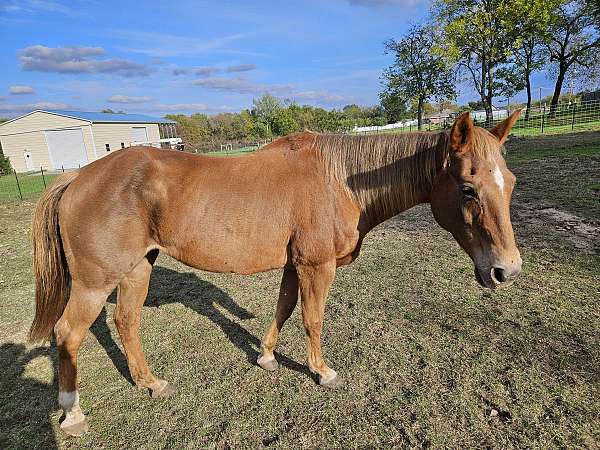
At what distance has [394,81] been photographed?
40.4m

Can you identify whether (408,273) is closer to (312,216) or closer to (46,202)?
(312,216)

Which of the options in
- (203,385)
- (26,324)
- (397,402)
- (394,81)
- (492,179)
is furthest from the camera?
(394,81)

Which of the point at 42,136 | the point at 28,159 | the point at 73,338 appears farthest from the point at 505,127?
the point at 28,159

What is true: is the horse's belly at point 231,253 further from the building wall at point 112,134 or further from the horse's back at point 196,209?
the building wall at point 112,134

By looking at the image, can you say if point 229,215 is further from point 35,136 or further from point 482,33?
point 35,136

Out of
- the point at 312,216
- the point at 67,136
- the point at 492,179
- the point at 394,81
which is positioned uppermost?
the point at 394,81

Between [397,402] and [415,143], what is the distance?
2.09m

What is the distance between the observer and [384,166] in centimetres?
277

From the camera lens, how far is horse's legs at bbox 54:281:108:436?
8.41 feet

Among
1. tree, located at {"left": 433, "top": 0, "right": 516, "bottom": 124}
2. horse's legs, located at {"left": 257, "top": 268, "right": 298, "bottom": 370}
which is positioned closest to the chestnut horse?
horse's legs, located at {"left": 257, "top": 268, "right": 298, "bottom": 370}

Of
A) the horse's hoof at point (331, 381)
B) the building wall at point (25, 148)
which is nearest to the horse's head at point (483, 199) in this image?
the horse's hoof at point (331, 381)

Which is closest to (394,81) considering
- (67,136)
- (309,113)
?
(309,113)

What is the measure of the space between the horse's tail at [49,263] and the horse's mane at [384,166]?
2.24 m

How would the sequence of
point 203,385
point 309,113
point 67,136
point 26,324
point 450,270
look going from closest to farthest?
point 203,385
point 26,324
point 450,270
point 67,136
point 309,113
